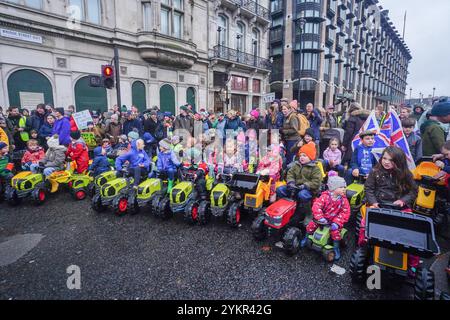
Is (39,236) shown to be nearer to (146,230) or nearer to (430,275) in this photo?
(146,230)

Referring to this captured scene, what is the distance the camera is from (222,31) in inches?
782

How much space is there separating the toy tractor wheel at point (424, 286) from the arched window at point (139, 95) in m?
15.3

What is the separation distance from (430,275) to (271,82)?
109 ft

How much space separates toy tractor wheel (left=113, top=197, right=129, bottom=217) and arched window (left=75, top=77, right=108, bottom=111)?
1017 cm

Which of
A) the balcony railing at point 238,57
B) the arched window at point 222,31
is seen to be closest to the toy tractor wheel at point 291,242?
the balcony railing at point 238,57

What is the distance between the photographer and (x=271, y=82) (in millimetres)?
32625

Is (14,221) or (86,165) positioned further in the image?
(86,165)

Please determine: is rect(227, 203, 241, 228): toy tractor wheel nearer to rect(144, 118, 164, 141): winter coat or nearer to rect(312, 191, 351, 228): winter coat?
rect(312, 191, 351, 228): winter coat

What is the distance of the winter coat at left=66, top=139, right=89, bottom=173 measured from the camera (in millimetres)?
5977

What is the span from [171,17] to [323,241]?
16.9m

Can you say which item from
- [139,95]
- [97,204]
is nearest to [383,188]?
[97,204]

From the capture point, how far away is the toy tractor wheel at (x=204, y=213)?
430cm

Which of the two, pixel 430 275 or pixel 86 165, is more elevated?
pixel 86 165
